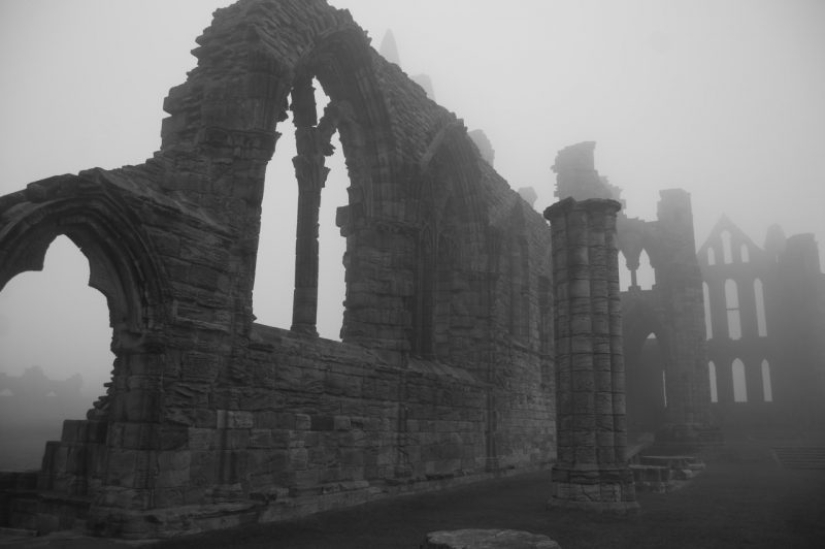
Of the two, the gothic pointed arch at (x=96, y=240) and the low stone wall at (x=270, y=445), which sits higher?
the gothic pointed arch at (x=96, y=240)

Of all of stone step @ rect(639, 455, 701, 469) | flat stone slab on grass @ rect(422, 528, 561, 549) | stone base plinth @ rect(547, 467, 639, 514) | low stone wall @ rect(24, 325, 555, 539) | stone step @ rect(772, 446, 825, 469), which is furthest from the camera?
stone step @ rect(772, 446, 825, 469)

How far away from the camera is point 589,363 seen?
9062mm

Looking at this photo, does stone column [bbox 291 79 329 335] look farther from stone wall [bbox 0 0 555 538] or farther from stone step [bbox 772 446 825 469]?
stone step [bbox 772 446 825 469]

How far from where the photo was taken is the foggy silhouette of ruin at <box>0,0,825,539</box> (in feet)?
20.6

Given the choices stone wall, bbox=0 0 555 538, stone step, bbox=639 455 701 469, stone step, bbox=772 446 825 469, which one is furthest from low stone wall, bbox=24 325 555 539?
stone step, bbox=772 446 825 469

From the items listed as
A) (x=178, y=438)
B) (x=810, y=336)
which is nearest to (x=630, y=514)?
(x=178, y=438)

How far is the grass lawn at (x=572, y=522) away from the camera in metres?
5.99

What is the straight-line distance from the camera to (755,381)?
3538cm

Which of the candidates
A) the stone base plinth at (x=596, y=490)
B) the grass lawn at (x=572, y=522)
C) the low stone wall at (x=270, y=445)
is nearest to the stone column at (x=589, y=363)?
the stone base plinth at (x=596, y=490)

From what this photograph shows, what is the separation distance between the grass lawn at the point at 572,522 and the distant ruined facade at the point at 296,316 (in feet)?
1.64

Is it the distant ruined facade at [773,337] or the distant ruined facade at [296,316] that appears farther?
the distant ruined facade at [773,337]

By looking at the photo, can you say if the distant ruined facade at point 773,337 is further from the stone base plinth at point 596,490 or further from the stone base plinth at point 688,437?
the stone base plinth at point 596,490

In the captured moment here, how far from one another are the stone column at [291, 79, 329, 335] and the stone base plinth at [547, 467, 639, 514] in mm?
3836

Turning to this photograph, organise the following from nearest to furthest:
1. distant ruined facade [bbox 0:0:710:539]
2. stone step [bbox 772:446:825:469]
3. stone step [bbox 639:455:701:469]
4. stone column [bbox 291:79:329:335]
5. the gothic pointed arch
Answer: the gothic pointed arch
distant ruined facade [bbox 0:0:710:539]
stone column [bbox 291:79:329:335]
stone step [bbox 639:455:701:469]
stone step [bbox 772:446:825:469]
